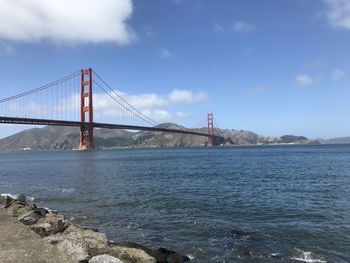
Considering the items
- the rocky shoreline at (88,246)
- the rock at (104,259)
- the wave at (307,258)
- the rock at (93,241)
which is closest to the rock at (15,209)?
the rocky shoreline at (88,246)

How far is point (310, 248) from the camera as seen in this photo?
10312mm

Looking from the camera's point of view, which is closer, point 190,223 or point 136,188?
point 190,223

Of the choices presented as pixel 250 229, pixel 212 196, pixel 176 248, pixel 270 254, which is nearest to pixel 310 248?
pixel 270 254

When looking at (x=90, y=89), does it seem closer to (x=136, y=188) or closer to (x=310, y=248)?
(x=136, y=188)

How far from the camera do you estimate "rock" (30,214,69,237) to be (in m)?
9.37

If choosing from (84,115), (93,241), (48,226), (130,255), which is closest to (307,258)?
(130,255)

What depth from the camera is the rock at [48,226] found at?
30.8ft

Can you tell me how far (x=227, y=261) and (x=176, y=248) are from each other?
1628mm

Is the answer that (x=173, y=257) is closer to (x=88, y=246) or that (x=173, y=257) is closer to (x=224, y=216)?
Result: (x=88, y=246)

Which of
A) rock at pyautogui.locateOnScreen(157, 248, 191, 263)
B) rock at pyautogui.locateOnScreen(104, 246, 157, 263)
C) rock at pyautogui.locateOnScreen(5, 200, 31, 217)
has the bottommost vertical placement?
rock at pyautogui.locateOnScreen(157, 248, 191, 263)

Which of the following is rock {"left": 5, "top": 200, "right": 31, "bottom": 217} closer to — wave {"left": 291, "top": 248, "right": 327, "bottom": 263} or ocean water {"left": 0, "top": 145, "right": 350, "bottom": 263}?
ocean water {"left": 0, "top": 145, "right": 350, "bottom": 263}

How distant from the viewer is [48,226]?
32.6ft

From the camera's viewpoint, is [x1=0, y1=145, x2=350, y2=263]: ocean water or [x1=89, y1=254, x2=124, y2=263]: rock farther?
[x1=0, y1=145, x2=350, y2=263]: ocean water

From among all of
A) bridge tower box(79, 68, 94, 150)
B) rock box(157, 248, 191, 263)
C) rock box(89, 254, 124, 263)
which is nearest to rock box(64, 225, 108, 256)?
rock box(89, 254, 124, 263)
